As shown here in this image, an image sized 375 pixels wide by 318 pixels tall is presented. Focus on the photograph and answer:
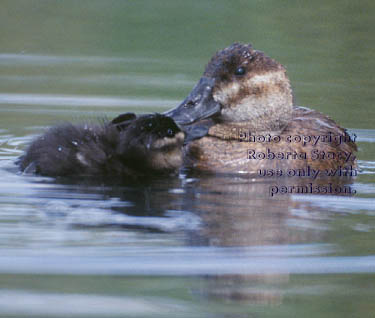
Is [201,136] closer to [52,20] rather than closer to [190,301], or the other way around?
[190,301]

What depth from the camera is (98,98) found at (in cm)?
823

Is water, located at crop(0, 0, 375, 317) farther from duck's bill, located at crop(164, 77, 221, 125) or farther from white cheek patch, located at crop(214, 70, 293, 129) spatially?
white cheek patch, located at crop(214, 70, 293, 129)

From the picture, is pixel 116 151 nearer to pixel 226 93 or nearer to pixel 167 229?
pixel 226 93

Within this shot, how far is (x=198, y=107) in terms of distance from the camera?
247 inches

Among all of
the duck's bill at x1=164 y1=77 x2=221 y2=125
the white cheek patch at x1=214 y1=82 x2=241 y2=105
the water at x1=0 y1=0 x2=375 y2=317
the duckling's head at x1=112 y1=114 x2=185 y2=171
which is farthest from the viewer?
the white cheek patch at x1=214 y1=82 x2=241 y2=105

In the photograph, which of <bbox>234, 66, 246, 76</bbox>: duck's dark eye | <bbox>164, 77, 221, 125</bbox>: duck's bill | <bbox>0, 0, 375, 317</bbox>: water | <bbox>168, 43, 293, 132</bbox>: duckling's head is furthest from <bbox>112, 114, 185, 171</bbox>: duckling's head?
<bbox>234, 66, 246, 76</bbox>: duck's dark eye

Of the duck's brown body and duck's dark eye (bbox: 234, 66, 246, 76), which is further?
duck's dark eye (bbox: 234, 66, 246, 76)

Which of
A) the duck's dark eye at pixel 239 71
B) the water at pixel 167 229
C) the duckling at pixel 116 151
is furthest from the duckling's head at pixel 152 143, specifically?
the duck's dark eye at pixel 239 71

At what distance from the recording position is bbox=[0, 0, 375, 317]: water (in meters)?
3.68

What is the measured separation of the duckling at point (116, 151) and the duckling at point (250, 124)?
21.8 inches

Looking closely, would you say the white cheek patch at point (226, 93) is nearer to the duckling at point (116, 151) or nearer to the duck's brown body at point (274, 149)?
the duck's brown body at point (274, 149)

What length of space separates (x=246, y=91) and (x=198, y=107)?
362mm

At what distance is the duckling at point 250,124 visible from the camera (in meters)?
6.23

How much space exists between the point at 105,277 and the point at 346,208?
180 cm
